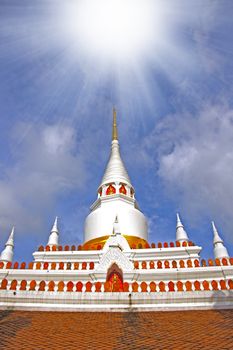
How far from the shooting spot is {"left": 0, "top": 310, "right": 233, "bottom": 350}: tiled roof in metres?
6.61

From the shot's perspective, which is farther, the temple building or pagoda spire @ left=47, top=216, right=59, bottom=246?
pagoda spire @ left=47, top=216, right=59, bottom=246

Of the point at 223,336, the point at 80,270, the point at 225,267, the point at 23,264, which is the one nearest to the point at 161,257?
the point at 225,267

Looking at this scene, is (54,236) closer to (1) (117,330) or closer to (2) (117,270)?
(2) (117,270)

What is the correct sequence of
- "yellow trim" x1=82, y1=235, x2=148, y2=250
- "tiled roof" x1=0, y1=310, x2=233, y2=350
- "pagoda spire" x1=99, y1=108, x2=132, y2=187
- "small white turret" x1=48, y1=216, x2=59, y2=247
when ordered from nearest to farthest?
1. "tiled roof" x1=0, y1=310, x2=233, y2=350
2. "yellow trim" x1=82, y1=235, x2=148, y2=250
3. "small white turret" x1=48, y1=216, x2=59, y2=247
4. "pagoda spire" x1=99, y1=108, x2=132, y2=187

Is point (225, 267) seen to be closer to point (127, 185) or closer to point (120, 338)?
point (120, 338)

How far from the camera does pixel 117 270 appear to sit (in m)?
16.1

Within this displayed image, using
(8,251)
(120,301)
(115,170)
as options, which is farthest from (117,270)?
(115,170)

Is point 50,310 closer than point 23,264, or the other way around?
point 50,310

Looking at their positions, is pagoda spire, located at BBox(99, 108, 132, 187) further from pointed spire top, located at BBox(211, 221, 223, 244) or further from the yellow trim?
pointed spire top, located at BBox(211, 221, 223, 244)

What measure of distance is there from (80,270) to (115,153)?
53.3 ft

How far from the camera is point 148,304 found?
1134cm

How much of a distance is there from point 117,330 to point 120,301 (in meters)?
3.22

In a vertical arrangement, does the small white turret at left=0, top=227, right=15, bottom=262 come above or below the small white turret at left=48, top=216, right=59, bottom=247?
below

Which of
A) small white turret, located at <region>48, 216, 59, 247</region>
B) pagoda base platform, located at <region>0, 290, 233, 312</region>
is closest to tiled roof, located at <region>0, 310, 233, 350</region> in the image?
pagoda base platform, located at <region>0, 290, 233, 312</region>
